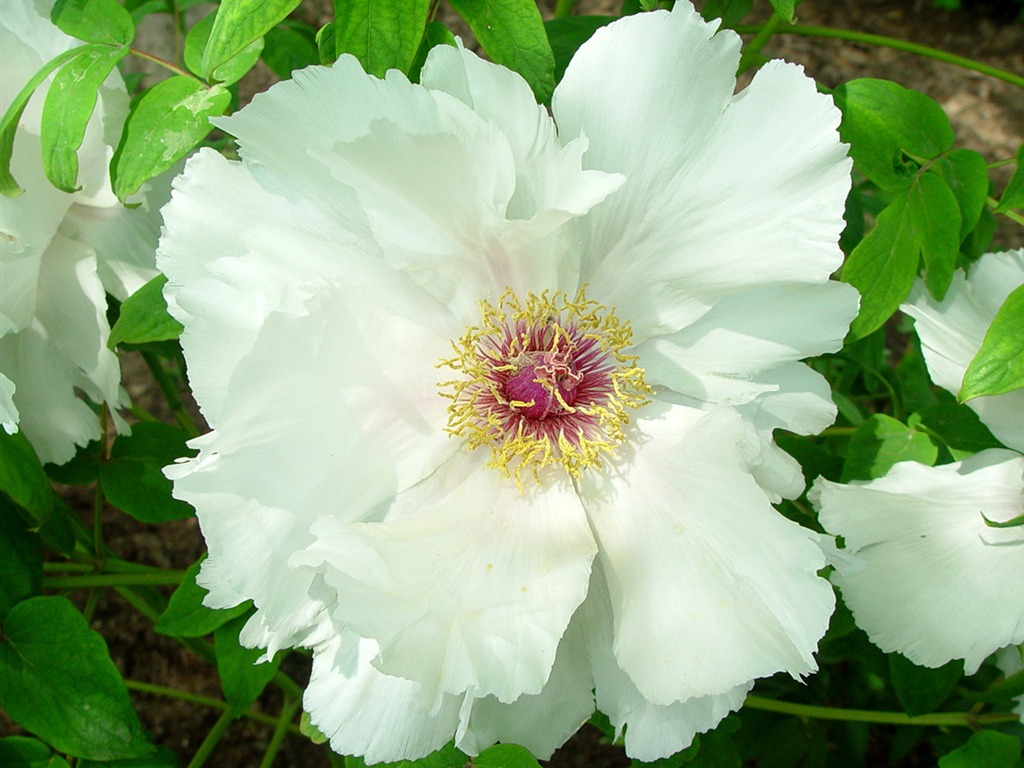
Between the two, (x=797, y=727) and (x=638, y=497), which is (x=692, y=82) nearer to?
(x=638, y=497)

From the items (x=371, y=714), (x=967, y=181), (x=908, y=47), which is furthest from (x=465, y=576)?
(x=908, y=47)

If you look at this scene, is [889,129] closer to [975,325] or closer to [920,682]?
[975,325]

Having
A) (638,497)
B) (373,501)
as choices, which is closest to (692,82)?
(638,497)

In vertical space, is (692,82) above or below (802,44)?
above

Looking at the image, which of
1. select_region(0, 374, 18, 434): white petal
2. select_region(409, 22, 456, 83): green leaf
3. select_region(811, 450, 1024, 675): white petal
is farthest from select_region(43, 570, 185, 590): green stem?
select_region(811, 450, 1024, 675): white petal

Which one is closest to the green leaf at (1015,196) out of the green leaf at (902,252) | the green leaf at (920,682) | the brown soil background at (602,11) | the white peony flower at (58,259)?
the green leaf at (902,252)

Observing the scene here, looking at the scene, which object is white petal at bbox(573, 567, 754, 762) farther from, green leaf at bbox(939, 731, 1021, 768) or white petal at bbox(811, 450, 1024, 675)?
green leaf at bbox(939, 731, 1021, 768)
